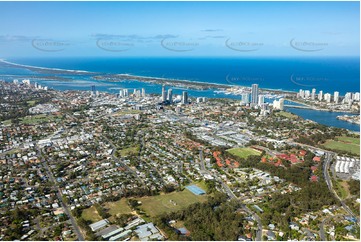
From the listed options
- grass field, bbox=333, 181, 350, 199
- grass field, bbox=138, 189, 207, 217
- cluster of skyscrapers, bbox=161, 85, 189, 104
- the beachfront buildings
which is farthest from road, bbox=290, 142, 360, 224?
cluster of skyscrapers, bbox=161, 85, 189, 104

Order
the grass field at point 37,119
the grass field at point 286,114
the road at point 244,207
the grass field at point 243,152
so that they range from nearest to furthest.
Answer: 1. the road at point 244,207
2. the grass field at point 243,152
3. the grass field at point 37,119
4. the grass field at point 286,114

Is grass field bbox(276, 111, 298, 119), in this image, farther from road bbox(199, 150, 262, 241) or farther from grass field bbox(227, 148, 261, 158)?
road bbox(199, 150, 262, 241)

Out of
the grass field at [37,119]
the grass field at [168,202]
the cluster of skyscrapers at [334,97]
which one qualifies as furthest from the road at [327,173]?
the grass field at [37,119]

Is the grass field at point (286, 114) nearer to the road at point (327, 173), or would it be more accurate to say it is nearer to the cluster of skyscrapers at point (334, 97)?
the cluster of skyscrapers at point (334, 97)

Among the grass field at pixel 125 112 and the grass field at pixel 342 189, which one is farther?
the grass field at pixel 125 112

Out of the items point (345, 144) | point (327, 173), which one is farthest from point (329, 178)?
point (345, 144)

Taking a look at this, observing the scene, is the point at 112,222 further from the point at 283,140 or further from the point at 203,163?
the point at 283,140

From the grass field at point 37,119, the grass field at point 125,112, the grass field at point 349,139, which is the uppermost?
the grass field at point 125,112
